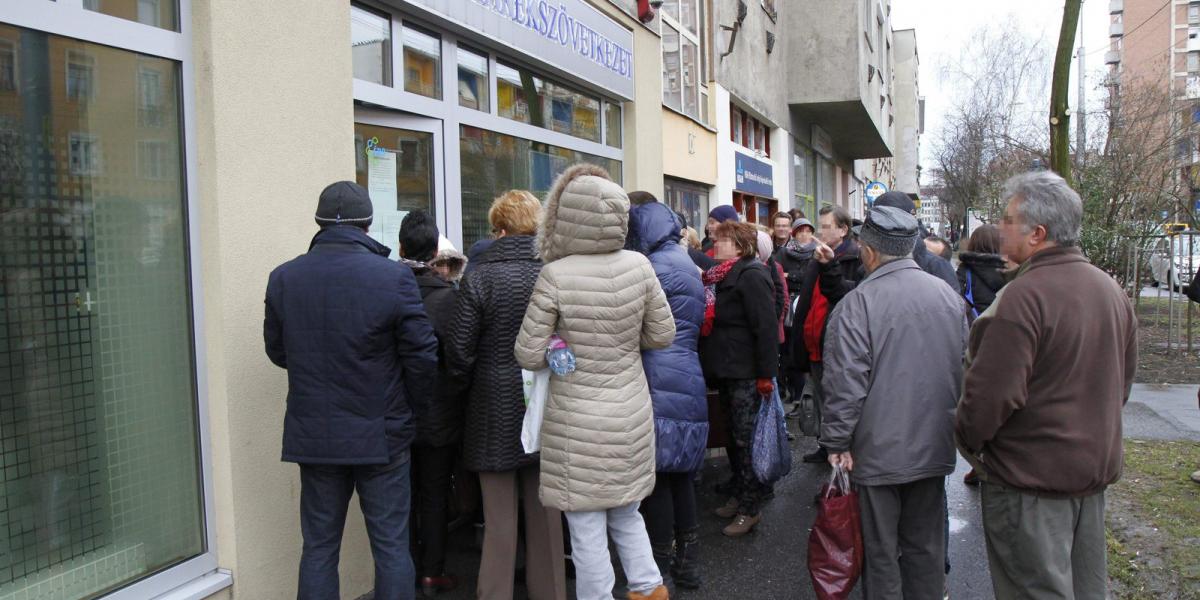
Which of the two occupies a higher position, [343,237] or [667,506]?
[343,237]

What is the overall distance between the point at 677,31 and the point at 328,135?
27.7ft

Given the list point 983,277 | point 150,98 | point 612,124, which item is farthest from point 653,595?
point 612,124

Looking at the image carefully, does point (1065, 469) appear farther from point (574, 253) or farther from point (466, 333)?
point (466, 333)

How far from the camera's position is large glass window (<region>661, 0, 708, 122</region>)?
38.1 ft

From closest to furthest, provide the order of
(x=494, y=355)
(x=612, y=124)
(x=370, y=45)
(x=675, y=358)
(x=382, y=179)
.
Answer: (x=494, y=355) → (x=675, y=358) → (x=370, y=45) → (x=382, y=179) → (x=612, y=124)

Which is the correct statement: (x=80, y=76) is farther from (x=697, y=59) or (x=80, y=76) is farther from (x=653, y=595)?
(x=697, y=59)

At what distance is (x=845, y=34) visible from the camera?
17312mm

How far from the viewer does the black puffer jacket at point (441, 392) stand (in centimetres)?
399

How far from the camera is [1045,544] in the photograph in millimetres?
2938

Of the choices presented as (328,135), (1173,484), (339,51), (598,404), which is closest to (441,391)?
(598,404)

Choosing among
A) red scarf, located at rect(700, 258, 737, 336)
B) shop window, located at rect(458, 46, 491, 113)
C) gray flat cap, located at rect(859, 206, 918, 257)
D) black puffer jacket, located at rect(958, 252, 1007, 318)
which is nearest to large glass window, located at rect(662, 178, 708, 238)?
shop window, located at rect(458, 46, 491, 113)

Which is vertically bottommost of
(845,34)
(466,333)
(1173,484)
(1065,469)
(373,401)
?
(1173,484)

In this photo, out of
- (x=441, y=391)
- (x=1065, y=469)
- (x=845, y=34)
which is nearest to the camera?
(x=1065, y=469)

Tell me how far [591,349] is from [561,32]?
482cm
